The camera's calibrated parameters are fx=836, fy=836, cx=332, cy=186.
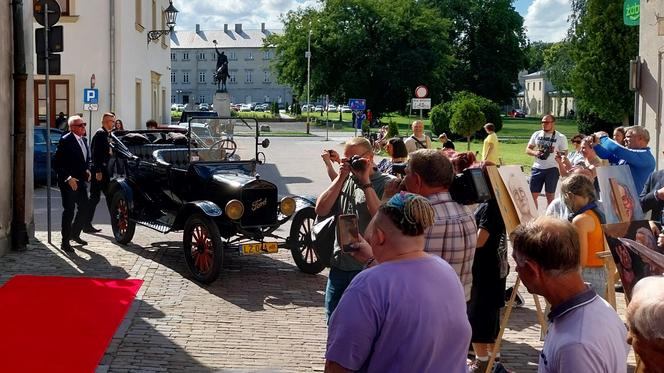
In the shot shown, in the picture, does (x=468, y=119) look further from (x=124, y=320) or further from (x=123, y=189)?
(x=124, y=320)

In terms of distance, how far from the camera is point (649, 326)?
90.9 inches

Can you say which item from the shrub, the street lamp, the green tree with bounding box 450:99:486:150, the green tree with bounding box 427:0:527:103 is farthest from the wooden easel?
the green tree with bounding box 427:0:527:103

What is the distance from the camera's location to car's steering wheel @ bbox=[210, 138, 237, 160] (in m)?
10.7

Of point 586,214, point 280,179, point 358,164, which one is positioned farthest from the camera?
point 280,179

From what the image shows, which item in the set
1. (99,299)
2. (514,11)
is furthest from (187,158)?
(514,11)

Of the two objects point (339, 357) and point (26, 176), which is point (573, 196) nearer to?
point (339, 357)

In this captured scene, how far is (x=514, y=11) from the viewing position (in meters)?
85.2

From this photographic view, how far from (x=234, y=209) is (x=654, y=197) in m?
4.35

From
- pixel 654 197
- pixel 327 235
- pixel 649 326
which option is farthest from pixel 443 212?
pixel 654 197

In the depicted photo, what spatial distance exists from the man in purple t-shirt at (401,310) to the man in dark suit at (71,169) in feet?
27.0

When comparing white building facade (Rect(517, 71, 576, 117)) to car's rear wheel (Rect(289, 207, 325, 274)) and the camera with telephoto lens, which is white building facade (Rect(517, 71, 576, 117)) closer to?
the camera with telephoto lens

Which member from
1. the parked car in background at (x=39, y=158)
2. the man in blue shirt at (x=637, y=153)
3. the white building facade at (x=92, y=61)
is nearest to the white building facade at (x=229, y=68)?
the white building facade at (x=92, y=61)

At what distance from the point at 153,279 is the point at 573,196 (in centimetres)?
527

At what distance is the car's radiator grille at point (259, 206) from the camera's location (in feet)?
31.4
